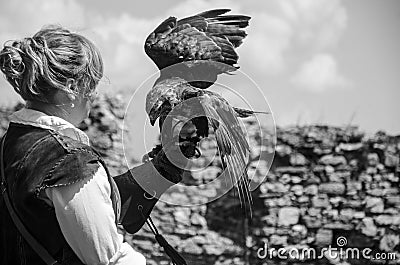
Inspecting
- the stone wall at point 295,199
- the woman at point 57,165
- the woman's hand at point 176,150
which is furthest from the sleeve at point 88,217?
the stone wall at point 295,199

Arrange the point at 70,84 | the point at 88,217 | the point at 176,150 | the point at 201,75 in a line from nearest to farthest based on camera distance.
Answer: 1. the point at 88,217
2. the point at 70,84
3. the point at 176,150
4. the point at 201,75

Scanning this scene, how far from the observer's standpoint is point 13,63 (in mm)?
1571

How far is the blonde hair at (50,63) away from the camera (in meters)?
1.54

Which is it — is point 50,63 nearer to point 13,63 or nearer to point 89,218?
A: point 13,63

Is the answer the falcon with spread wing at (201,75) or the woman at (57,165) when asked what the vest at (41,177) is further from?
the falcon with spread wing at (201,75)

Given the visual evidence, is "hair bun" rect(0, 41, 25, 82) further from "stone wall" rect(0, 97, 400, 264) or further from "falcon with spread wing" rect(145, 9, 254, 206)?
"stone wall" rect(0, 97, 400, 264)

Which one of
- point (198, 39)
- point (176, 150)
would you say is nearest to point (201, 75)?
point (198, 39)

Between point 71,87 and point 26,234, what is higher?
point 71,87

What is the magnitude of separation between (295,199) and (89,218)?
577 cm

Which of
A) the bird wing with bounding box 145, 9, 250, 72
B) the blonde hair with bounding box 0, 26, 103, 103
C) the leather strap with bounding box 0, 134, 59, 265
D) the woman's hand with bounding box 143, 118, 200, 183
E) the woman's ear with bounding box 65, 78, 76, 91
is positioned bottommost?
the leather strap with bounding box 0, 134, 59, 265

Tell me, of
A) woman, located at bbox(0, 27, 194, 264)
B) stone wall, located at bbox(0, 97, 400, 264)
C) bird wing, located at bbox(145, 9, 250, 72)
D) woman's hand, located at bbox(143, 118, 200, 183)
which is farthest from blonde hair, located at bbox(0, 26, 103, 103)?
stone wall, located at bbox(0, 97, 400, 264)

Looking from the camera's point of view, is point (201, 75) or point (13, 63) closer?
point (13, 63)

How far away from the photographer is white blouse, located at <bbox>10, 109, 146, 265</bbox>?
4.75 feet

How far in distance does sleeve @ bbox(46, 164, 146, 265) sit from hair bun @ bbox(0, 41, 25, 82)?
0.89 ft
